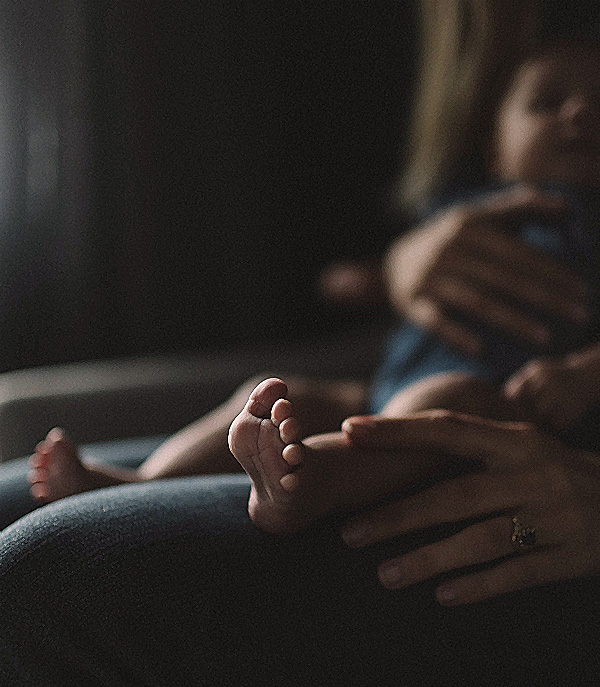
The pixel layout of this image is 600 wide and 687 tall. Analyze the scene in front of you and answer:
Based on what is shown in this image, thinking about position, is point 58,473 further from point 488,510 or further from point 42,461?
point 488,510

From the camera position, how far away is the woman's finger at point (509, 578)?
0.48 metres

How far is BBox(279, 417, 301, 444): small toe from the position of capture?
19.1 inches

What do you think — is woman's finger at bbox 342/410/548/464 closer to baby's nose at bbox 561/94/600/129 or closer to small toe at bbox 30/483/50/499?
small toe at bbox 30/483/50/499

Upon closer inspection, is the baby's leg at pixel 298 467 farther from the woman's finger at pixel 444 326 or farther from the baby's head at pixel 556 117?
the baby's head at pixel 556 117

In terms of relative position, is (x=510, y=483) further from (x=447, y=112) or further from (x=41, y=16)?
(x=41, y=16)

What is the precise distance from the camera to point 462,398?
2.07ft

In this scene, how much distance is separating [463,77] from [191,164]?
60cm

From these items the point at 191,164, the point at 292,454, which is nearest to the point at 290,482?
the point at 292,454

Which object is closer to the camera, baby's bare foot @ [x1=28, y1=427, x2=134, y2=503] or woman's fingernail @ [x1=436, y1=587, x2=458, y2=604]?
woman's fingernail @ [x1=436, y1=587, x2=458, y2=604]

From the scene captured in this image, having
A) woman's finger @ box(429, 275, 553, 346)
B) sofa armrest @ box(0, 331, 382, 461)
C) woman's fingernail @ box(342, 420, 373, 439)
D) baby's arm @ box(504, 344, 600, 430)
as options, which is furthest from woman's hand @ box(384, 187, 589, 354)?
woman's fingernail @ box(342, 420, 373, 439)

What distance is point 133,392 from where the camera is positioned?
3.43ft

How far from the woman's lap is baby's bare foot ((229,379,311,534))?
0.6 inches

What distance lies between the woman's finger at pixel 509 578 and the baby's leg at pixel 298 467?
3.1 inches

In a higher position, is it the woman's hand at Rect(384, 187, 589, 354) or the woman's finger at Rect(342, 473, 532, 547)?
the woman's hand at Rect(384, 187, 589, 354)
